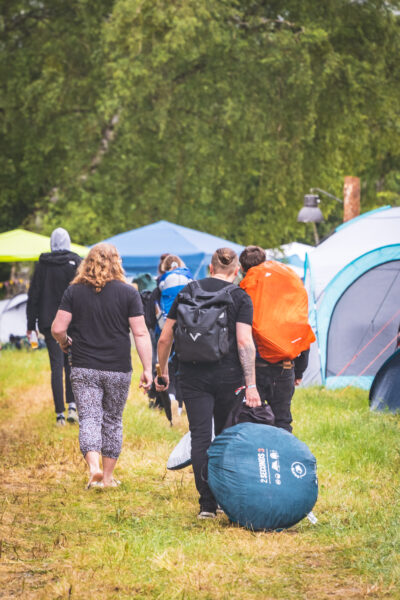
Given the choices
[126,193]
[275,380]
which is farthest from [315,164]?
[275,380]

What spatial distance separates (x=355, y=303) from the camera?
40.6 feet

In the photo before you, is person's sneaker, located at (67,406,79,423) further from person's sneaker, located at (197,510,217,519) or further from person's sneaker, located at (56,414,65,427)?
person's sneaker, located at (197,510,217,519)

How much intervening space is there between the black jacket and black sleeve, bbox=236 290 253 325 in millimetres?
3846

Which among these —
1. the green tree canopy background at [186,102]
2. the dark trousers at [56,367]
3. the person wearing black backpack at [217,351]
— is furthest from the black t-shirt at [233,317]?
the green tree canopy background at [186,102]

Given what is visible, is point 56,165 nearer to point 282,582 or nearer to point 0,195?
point 0,195

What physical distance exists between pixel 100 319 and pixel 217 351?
3.74 ft

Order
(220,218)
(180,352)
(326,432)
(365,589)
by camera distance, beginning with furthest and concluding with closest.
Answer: (220,218) → (326,432) → (180,352) → (365,589)

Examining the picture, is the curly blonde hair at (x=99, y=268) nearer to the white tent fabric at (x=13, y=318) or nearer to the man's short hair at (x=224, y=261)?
the man's short hair at (x=224, y=261)

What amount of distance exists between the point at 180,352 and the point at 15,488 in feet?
6.20

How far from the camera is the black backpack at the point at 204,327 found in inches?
223

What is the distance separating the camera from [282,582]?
4496 millimetres

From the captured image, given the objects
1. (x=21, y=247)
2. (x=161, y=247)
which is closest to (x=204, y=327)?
(x=21, y=247)

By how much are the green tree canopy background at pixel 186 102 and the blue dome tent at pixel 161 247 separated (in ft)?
10.4

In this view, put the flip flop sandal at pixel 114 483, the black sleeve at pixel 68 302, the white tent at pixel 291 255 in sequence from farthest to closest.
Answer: the white tent at pixel 291 255
the flip flop sandal at pixel 114 483
the black sleeve at pixel 68 302
